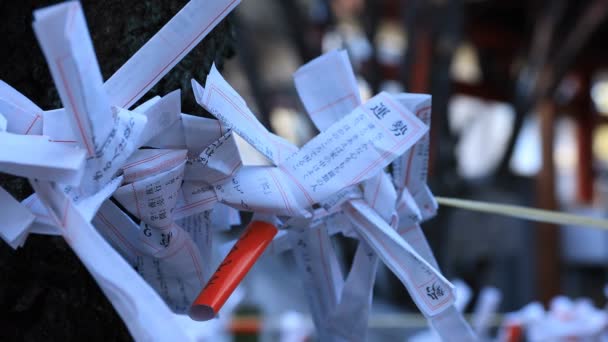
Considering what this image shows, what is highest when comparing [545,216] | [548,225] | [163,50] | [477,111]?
[163,50]

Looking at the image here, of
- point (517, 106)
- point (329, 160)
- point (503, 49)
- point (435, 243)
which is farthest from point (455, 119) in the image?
point (329, 160)

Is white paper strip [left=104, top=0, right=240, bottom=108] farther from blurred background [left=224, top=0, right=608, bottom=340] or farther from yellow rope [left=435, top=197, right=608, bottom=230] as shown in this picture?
blurred background [left=224, top=0, right=608, bottom=340]

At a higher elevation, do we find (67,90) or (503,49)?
(67,90)

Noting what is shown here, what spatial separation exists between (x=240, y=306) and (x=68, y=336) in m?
4.59

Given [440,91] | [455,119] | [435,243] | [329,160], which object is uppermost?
[329,160]

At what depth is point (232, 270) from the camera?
0.45 meters

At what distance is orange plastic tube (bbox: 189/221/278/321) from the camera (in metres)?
0.43

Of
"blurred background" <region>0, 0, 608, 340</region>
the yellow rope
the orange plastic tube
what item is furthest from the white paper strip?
"blurred background" <region>0, 0, 608, 340</region>

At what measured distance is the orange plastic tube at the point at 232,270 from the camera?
1.41ft

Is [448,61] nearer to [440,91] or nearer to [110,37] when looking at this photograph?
[440,91]

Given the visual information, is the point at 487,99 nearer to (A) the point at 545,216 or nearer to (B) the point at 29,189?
(A) the point at 545,216

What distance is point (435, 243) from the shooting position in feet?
15.5

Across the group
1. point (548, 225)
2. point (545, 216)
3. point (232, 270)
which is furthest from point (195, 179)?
point (548, 225)

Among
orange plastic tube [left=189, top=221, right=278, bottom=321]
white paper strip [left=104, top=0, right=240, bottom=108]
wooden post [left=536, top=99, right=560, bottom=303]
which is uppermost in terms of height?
white paper strip [left=104, top=0, right=240, bottom=108]
